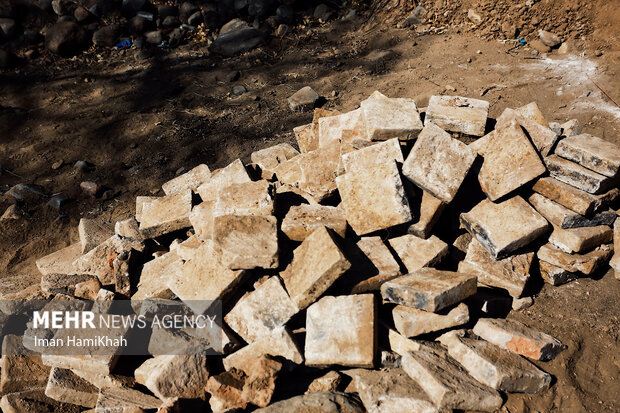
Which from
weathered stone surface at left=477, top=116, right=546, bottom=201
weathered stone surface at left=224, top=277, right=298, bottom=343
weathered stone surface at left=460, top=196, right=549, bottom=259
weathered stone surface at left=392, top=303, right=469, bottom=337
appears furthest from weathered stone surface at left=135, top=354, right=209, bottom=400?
weathered stone surface at left=477, top=116, right=546, bottom=201

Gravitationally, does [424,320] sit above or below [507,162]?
below

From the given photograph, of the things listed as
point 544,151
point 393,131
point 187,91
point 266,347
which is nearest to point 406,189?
point 393,131

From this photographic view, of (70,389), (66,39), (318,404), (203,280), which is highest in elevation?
(66,39)

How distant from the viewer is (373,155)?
3.45 m

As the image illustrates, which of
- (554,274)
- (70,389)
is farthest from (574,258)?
(70,389)

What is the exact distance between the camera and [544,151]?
3.46 meters

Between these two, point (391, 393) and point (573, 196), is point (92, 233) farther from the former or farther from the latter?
point (573, 196)

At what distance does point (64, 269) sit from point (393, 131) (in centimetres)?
297

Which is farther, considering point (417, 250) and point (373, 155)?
point (373, 155)

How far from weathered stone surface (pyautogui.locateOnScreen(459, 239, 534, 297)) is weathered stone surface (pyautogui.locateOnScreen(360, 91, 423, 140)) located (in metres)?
1.03

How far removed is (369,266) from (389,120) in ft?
4.02

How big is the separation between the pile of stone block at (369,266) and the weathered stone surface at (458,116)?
2cm

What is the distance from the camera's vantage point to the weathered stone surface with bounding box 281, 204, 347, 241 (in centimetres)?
319

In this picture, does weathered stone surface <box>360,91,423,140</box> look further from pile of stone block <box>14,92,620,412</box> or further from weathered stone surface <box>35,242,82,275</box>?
weathered stone surface <box>35,242,82,275</box>
